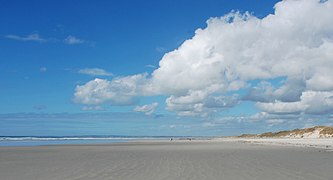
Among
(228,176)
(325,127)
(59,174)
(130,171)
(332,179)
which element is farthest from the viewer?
(325,127)

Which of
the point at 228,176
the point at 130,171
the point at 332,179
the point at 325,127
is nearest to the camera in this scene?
the point at 332,179

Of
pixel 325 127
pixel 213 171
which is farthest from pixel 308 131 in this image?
pixel 213 171

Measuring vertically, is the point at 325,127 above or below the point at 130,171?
above

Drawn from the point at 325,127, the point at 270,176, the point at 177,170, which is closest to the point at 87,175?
the point at 177,170

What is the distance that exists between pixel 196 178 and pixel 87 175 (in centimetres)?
603

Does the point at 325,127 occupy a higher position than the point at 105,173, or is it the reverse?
the point at 325,127

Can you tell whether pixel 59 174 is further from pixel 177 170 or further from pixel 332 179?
pixel 332 179

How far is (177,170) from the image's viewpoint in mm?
22062

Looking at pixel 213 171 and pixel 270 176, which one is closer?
pixel 270 176

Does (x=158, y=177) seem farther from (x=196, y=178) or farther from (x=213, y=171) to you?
(x=213, y=171)

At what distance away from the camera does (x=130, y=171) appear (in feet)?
72.2

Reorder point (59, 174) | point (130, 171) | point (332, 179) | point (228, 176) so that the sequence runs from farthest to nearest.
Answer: point (130, 171)
point (59, 174)
point (228, 176)
point (332, 179)

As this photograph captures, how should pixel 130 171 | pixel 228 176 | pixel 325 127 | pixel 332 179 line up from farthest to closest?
pixel 325 127 < pixel 130 171 < pixel 228 176 < pixel 332 179

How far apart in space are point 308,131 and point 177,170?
3976 inches
